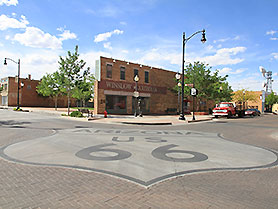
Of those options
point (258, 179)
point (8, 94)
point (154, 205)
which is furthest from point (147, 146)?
point (8, 94)

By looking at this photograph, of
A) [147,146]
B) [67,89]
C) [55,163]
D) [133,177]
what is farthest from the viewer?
[67,89]

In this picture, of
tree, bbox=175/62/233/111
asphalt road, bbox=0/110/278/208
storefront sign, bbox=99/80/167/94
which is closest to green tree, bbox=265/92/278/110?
tree, bbox=175/62/233/111

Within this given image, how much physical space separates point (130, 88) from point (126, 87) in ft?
2.62

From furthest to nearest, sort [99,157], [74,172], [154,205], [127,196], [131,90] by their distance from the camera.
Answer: [131,90] < [99,157] < [74,172] < [127,196] < [154,205]

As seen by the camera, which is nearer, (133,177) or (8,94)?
(133,177)

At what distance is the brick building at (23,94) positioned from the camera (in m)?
50.8

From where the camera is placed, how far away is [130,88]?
2962 centimetres

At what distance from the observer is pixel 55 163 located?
5480mm

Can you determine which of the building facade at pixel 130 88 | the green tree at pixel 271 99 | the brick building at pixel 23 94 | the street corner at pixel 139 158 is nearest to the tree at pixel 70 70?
the building facade at pixel 130 88

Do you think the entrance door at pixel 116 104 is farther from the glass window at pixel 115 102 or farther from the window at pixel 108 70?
the window at pixel 108 70

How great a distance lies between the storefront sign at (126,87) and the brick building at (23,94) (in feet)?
109

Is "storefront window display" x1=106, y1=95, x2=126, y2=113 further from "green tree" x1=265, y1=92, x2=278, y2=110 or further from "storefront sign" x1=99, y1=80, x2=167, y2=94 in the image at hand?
"green tree" x1=265, y1=92, x2=278, y2=110

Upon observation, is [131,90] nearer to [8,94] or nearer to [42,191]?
[42,191]

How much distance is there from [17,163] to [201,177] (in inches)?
191
